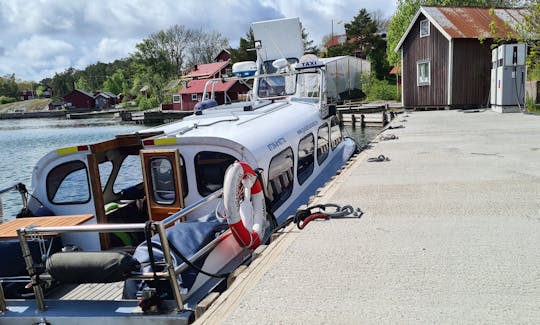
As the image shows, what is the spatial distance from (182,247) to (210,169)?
1905 millimetres

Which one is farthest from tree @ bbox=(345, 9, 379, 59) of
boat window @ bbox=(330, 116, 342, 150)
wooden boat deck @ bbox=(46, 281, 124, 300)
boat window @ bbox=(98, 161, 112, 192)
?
wooden boat deck @ bbox=(46, 281, 124, 300)

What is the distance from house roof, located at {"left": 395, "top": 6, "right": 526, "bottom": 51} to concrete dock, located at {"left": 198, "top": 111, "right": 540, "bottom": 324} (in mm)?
18656

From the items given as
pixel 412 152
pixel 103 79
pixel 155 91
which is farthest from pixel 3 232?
pixel 103 79

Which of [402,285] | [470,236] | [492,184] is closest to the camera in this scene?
[402,285]

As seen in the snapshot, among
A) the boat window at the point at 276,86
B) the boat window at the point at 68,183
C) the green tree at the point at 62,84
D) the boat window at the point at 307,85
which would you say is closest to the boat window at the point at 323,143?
the boat window at the point at 307,85

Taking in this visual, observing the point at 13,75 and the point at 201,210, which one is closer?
the point at 201,210

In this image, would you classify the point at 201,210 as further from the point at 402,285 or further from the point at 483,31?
the point at 483,31

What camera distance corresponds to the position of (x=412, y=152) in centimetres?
1056

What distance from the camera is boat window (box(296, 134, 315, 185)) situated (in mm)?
7812

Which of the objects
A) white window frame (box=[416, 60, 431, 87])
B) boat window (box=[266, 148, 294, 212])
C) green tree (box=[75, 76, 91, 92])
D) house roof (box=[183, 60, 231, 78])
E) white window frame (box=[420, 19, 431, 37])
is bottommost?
boat window (box=[266, 148, 294, 212])

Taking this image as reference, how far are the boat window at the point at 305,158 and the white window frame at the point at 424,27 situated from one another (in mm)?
19849

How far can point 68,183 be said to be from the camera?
6.25 metres

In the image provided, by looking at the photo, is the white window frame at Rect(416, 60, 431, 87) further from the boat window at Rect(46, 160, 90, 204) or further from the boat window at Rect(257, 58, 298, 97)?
the boat window at Rect(46, 160, 90, 204)

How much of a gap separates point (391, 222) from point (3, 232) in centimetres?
443
